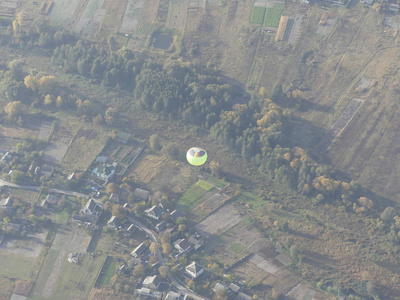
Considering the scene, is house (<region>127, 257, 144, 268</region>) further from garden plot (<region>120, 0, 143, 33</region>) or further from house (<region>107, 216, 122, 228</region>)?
garden plot (<region>120, 0, 143, 33</region>)

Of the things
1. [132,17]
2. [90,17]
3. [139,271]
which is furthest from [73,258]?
[90,17]

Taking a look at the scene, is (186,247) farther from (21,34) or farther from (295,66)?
(21,34)

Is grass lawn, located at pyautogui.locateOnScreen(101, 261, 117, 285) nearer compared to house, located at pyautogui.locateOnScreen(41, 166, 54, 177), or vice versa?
grass lawn, located at pyautogui.locateOnScreen(101, 261, 117, 285)

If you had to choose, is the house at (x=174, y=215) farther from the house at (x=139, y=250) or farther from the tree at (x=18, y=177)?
the tree at (x=18, y=177)

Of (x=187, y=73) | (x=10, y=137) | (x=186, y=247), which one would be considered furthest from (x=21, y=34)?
A: (x=186, y=247)

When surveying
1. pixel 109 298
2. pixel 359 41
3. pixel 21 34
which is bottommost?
pixel 109 298

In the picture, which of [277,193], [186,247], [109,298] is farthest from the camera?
[277,193]

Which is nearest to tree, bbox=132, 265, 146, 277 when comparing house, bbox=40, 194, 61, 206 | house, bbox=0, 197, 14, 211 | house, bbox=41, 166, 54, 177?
house, bbox=40, 194, 61, 206
